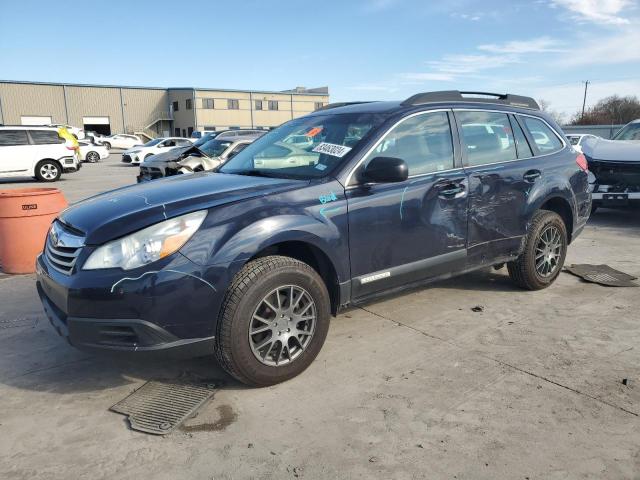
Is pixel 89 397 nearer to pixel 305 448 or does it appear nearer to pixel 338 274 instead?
pixel 305 448

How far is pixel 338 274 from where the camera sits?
342 centimetres

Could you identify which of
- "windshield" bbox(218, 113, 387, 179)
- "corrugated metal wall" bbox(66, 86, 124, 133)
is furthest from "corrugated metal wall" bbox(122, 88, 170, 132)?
"windshield" bbox(218, 113, 387, 179)

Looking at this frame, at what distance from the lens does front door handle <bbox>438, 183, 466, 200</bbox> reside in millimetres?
3941

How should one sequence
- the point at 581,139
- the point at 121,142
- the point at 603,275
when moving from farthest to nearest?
the point at 121,142 → the point at 581,139 → the point at 603,275

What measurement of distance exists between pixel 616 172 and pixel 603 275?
3648mm

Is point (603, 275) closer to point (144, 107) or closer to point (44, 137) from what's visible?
point (44, 137)

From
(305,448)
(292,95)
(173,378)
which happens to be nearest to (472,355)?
(305,448)

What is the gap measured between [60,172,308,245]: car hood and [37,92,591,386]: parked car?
0.01 m

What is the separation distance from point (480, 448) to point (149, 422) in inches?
69.8

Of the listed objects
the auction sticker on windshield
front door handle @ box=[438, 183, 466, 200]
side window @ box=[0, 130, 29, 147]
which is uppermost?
side window @ box=[0, 130, 29, 147]

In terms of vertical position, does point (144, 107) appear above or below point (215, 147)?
above

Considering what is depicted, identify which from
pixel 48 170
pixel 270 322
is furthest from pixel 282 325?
pixel 48 170

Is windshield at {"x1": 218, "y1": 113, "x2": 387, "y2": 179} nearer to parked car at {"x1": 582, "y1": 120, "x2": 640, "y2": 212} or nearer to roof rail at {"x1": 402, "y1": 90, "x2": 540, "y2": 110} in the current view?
roof rail at {"x1": 402, "y1": 90, "x2": 540, "y2": 110}

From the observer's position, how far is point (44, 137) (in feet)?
55.1
